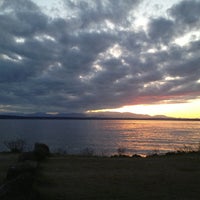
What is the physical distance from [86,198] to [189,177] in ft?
15.4

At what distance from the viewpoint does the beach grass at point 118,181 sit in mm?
8574

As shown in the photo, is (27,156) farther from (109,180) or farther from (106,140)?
(106,140)

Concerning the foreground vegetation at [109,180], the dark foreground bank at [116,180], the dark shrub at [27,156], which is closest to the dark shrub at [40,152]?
the foreground vegetation at [109,180]

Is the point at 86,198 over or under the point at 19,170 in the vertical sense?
under

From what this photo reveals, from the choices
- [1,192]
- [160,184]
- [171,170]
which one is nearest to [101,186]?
[160,184]

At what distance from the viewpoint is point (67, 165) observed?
13.9m

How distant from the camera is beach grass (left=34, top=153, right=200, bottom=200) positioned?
8.57 m

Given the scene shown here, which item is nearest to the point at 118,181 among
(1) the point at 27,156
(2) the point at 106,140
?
(1) the point at 27,156

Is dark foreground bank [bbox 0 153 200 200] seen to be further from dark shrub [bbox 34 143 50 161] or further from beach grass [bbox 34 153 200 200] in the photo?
dark shrub [bbox 34 143 50 161]

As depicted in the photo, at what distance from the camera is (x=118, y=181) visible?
10.3 meters

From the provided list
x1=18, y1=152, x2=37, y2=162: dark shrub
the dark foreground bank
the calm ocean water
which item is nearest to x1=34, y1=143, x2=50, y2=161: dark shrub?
x1=18, y1=152, x2=37, y2=162: dark shrub

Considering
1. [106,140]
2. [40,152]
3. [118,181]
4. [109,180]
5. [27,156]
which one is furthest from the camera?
[106,140]

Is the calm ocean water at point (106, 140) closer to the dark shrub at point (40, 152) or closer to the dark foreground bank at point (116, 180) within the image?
the dark shrub at point (40, 152)

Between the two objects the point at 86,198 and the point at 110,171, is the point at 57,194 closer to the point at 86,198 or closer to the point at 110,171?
the point at 86,198
